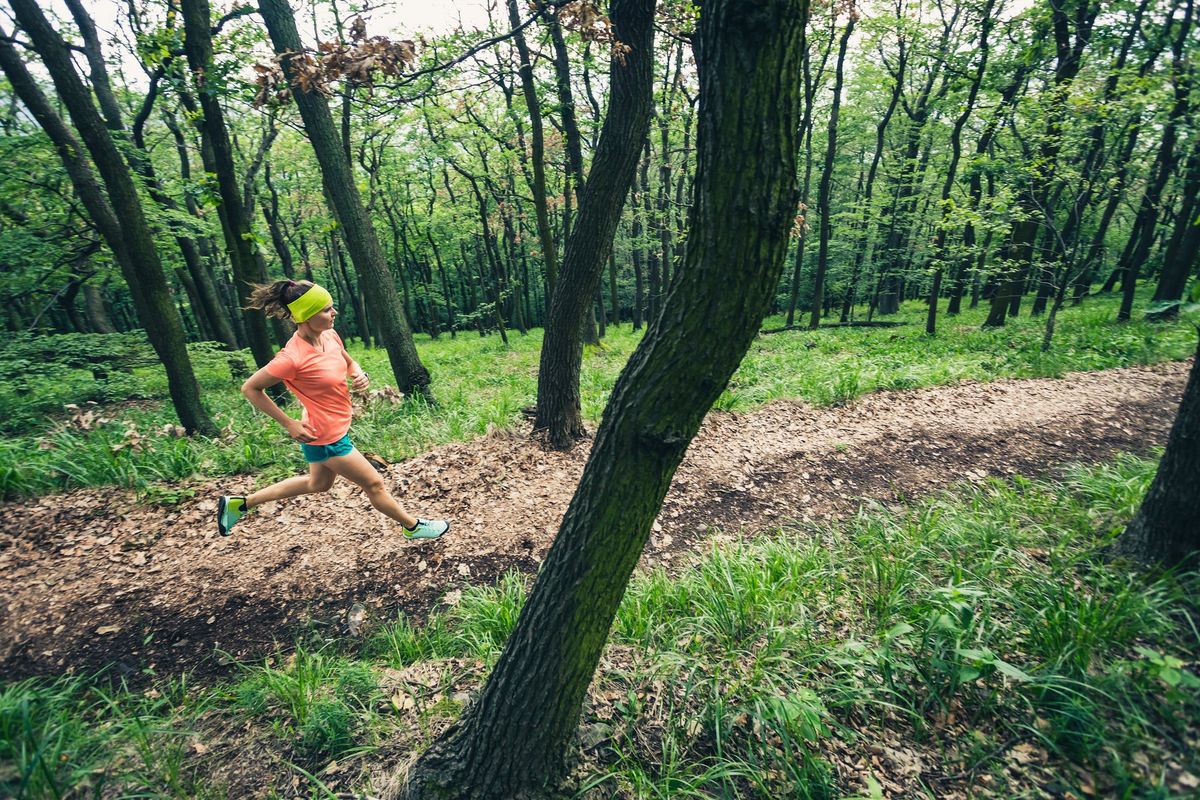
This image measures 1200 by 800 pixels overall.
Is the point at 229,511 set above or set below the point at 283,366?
below

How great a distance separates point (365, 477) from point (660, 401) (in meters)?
3.48

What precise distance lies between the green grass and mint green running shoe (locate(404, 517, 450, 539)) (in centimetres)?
207

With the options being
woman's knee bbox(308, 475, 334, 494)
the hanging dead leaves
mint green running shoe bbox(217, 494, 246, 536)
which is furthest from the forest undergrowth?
the hanging dead leaves

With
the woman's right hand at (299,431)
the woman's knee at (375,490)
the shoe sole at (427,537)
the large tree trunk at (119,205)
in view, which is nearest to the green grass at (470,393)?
the large tree trunk at (119,205)

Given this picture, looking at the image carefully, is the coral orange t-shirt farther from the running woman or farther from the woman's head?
the woman's head

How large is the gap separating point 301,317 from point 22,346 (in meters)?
8.02

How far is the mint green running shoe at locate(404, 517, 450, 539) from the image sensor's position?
4383 millimetres

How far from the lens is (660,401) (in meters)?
1.59

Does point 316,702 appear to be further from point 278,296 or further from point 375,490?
point 278,296

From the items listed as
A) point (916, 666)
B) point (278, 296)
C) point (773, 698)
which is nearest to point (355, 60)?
point (278, 296)

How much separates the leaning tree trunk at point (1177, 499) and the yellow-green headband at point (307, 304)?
586cm

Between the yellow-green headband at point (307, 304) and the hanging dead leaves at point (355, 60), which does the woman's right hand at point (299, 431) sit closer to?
the yellow-green headband at point (307, 304)

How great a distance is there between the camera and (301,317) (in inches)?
144

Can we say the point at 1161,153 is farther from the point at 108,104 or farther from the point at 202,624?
the point at 108,104
